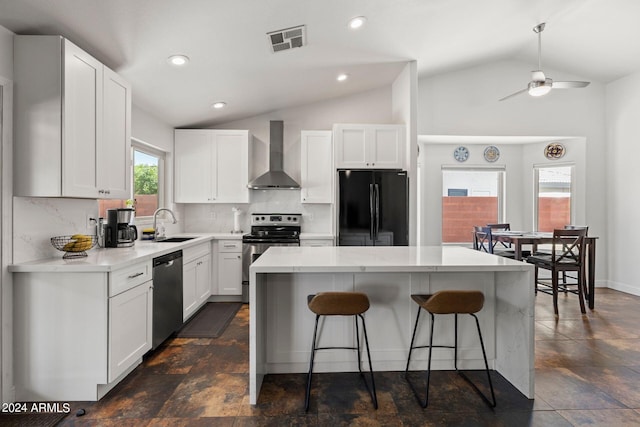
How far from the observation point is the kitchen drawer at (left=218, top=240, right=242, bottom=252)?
4504 millimetres

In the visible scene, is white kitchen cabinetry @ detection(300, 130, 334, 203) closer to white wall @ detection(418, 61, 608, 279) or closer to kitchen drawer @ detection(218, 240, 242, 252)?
kitchen drawer @ detection(218, 240, 242, 252)

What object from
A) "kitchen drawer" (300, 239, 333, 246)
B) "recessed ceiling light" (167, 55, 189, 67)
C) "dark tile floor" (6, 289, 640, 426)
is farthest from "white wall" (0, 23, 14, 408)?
"kitchen drawer" (300, 239, 333, 246)

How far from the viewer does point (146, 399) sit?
2.24m

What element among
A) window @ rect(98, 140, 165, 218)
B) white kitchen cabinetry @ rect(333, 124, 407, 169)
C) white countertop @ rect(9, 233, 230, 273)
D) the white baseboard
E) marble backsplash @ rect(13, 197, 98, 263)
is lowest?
the white baseboard

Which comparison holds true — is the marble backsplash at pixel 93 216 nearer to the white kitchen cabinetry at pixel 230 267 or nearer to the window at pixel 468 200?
the white kitchen cabinetry at pixel 230 267

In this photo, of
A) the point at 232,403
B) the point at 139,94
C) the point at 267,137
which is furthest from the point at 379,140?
the point at 232,403

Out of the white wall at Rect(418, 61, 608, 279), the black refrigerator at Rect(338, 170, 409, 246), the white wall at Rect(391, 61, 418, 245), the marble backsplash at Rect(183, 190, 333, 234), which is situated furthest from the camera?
the white wall at Rect(418, 61, 608, 279)

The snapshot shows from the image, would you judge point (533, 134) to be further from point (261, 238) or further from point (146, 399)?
point (146, 399)

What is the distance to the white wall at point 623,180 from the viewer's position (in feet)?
16.0

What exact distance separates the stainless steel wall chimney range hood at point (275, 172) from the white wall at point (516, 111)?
7.18 ft

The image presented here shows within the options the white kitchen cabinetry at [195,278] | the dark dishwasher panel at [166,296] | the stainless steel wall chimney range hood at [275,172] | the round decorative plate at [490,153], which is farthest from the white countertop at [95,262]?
the round decorative plate at [490,153]

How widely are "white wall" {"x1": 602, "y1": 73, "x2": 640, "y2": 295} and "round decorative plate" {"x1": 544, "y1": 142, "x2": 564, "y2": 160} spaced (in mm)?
609

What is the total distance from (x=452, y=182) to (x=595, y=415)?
4454mm

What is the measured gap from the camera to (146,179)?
4301mm
